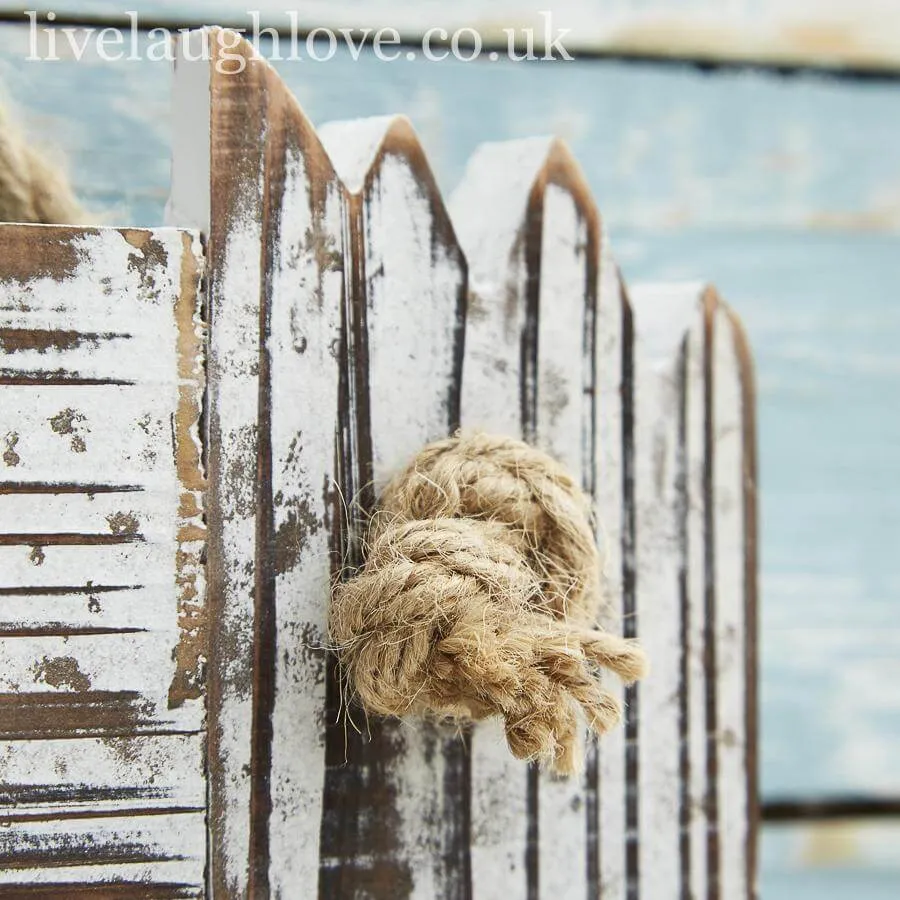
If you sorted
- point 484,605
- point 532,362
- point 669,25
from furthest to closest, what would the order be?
point 669,25
point 532,362
point 484,605

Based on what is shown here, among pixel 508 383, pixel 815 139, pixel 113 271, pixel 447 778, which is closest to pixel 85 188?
pixel 113 271

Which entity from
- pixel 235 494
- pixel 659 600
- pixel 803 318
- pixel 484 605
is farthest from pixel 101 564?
pixel 803 318

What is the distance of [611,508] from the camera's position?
1.56 ft

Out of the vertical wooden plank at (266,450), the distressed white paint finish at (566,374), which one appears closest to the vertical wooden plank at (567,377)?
the distressed white paint finish at (566,374)

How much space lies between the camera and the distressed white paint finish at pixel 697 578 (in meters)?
0.49

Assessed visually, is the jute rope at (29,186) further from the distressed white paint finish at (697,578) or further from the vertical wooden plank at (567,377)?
the distressed white paint finish at (697,578)

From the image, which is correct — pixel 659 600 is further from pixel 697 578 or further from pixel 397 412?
pixel 397 412

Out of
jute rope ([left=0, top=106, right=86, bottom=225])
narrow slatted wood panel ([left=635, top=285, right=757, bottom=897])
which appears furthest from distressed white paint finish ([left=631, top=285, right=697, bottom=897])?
jute rope ([left=0, top=106, right=86, bottom=225])

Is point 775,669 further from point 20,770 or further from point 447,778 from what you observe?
point 20,770

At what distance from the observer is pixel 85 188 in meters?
0.51

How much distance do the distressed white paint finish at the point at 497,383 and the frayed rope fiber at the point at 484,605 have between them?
0.13 feet

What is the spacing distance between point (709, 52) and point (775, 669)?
0.47 metres

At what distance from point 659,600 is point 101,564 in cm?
29

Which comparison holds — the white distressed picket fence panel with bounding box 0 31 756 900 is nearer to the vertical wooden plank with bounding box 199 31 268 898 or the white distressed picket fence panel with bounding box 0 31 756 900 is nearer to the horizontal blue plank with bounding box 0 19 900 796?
the vertical wooden plank with bounding box 199 31 268 898
